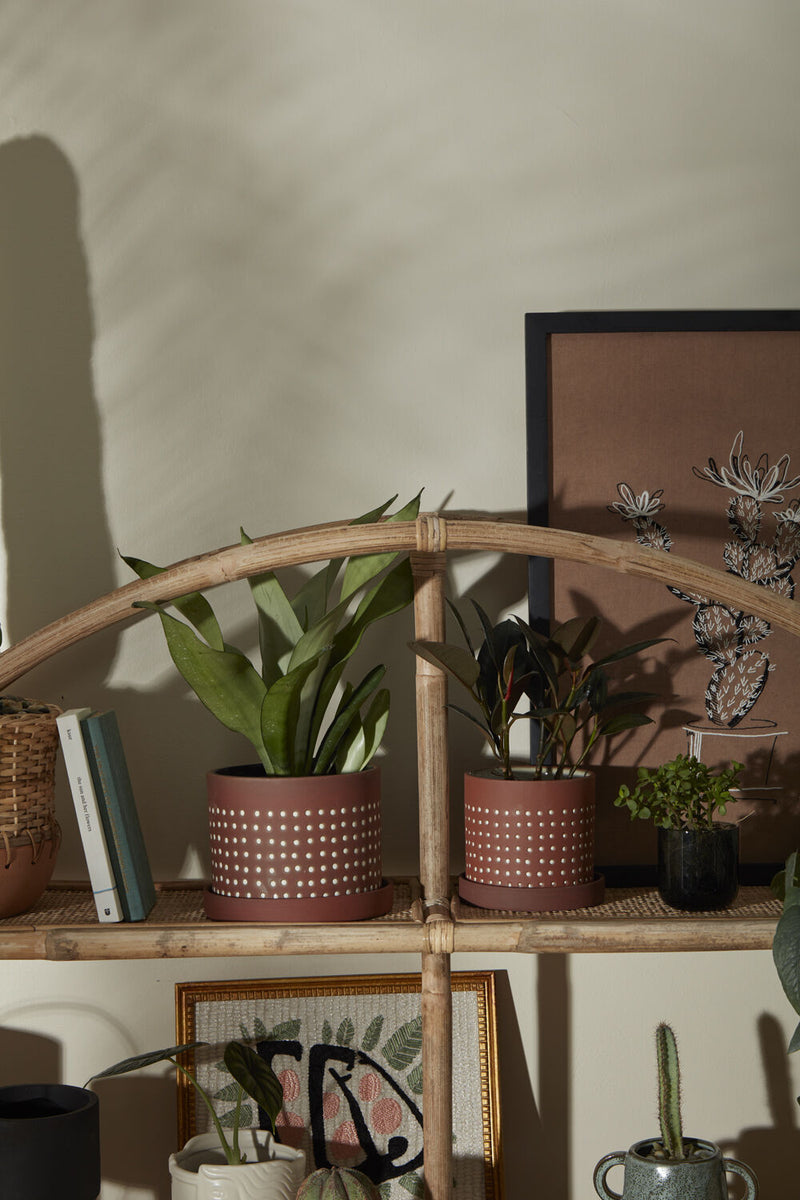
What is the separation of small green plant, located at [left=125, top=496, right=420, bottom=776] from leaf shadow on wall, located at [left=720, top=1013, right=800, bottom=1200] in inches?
21.9

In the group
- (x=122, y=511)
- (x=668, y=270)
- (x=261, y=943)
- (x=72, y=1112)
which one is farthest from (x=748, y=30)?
(x=72, y=1112)

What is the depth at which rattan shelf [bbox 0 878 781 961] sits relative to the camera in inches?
35.7

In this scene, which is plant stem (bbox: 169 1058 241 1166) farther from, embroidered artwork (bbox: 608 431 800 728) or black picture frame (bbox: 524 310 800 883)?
embroidered artwork (bbox: 608 431 800 728)

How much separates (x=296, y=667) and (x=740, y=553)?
52 cm

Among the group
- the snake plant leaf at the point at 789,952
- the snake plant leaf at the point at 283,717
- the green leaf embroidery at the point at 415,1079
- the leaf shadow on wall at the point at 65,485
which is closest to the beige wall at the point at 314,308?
the leaf shadow on wall at the point at 65,485

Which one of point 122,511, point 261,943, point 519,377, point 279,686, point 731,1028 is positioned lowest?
point 731,1028

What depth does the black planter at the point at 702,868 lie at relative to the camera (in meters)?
0.96

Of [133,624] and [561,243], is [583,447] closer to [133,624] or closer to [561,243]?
[561,243]

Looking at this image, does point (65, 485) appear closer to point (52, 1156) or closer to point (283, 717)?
point (283, 717)

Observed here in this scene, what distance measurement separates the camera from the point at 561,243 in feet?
3.81

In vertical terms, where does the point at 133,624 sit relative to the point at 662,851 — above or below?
above

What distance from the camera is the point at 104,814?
936mm

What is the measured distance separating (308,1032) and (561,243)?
86 centimetres

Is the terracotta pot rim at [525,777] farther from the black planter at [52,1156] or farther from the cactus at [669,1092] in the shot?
the black planter at [52,1156]
